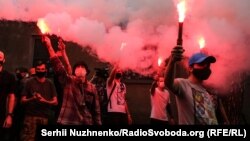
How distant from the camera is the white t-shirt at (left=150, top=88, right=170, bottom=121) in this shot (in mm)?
8523

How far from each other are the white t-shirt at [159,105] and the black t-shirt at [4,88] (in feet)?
8.98

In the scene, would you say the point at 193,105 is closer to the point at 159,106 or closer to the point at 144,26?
the point at 159,106

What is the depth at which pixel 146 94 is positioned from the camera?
12.0 m

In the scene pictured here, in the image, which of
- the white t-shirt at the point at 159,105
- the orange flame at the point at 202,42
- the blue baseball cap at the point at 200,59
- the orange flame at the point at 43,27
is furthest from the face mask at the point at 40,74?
the blue baseball cap at the point at 200,59

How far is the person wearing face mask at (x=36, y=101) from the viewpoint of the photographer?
705 cm

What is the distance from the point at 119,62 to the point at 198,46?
1.52 m

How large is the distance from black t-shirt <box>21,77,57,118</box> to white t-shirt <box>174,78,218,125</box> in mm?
2851

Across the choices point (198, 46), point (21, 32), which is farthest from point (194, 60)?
point (21, 32)

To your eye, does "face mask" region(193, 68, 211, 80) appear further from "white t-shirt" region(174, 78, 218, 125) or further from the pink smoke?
the pink smoke

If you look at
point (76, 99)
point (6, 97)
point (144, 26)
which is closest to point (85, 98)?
point (76, 99)

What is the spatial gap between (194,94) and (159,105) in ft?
11.9

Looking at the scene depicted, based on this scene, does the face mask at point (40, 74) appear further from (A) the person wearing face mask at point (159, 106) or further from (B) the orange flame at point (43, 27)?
(A) the person wearing face mask at point (159, 106)

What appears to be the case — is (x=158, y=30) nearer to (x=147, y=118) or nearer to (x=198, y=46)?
(x=198, y=46)

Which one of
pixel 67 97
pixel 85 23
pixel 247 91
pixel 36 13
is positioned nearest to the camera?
pixel 67 97
